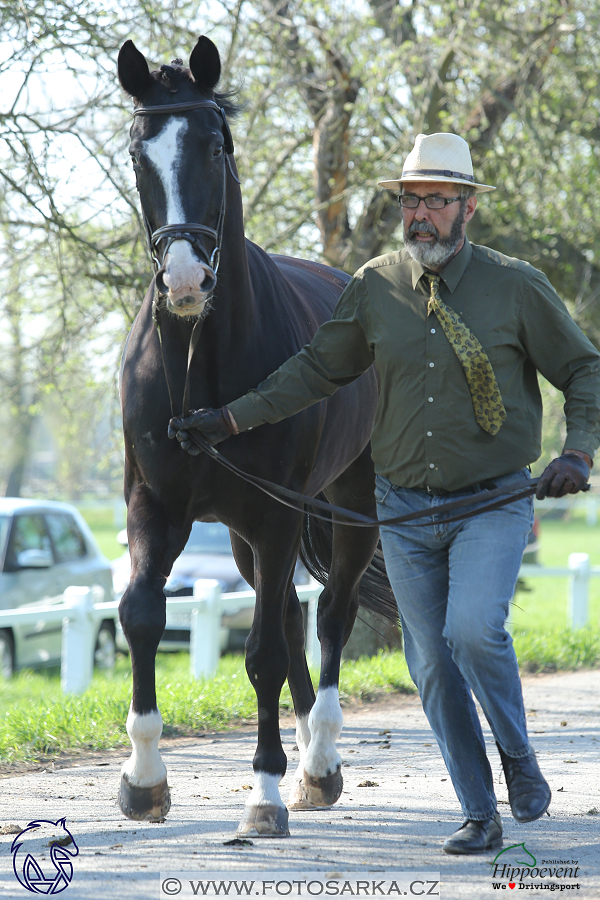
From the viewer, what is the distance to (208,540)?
41.8 feet

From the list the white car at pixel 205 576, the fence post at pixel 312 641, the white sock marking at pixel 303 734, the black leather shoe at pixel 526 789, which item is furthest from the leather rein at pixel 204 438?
the white car at pixel 205 576

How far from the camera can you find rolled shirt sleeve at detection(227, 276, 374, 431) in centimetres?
386

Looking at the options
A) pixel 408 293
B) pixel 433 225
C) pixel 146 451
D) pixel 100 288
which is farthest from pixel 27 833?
pixel 100 288

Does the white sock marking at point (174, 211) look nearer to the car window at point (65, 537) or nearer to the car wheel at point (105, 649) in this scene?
the car window at point (65, 537)

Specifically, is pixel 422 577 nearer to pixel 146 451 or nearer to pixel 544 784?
pixel 544 784

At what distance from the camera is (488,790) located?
3.63 m

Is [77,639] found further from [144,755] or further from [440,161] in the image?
[440,161]

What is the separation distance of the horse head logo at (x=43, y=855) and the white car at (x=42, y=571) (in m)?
6.15

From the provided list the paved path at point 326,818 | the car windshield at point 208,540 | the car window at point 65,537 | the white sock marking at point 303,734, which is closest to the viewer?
the paved path at point 326,818

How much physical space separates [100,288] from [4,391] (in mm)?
1342

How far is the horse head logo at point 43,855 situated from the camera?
10.7 feet

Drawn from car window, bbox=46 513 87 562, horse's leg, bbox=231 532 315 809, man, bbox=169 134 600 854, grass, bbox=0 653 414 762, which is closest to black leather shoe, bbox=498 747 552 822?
man, bbox=169 134 600 854

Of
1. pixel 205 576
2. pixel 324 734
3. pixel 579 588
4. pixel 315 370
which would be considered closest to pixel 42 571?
pixel 205 576

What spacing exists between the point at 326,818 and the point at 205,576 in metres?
7.70
